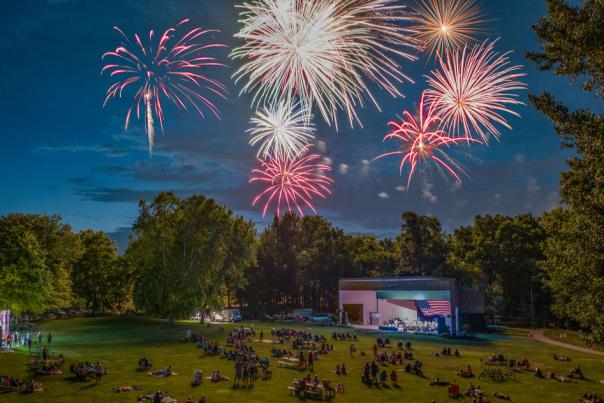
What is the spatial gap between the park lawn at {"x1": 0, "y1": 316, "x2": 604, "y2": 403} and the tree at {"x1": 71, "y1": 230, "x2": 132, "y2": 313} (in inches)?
1213

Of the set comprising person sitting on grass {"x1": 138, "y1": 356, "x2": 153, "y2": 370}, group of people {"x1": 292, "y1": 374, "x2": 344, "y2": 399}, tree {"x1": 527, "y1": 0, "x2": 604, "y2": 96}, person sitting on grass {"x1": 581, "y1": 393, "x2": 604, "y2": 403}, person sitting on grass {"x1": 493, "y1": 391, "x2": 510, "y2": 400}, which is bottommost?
person sitting on grass {"x1": 493, "y1": 391, "x2": 510, "y2": 400}

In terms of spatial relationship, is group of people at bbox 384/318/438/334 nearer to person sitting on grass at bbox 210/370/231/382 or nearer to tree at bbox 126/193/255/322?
tree at bbox 126/193/255/322

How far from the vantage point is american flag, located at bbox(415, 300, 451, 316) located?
54031mm

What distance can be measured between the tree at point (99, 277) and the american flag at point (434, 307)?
4833cm

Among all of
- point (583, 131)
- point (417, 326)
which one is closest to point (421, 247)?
point (417, 326)

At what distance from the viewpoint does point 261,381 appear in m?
26.5

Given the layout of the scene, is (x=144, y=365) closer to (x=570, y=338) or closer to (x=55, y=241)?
(x=55, y=241)

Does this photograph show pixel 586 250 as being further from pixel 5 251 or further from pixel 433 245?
pixel 433 245

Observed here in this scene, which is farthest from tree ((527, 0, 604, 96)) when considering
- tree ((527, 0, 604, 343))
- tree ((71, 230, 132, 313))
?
tree ((71, 230, 132, 313))

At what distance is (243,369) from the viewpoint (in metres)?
26.0

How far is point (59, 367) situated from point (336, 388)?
16.4m

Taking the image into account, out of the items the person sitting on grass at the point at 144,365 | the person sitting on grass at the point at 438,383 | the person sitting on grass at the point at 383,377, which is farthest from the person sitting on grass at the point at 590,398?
the person sitting on grass at the point at 144,365

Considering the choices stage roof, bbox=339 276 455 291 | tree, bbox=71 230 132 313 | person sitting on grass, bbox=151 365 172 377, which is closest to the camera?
person sitting on grass, bbox=151 365 172 377

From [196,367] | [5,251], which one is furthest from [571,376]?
[5,251]
